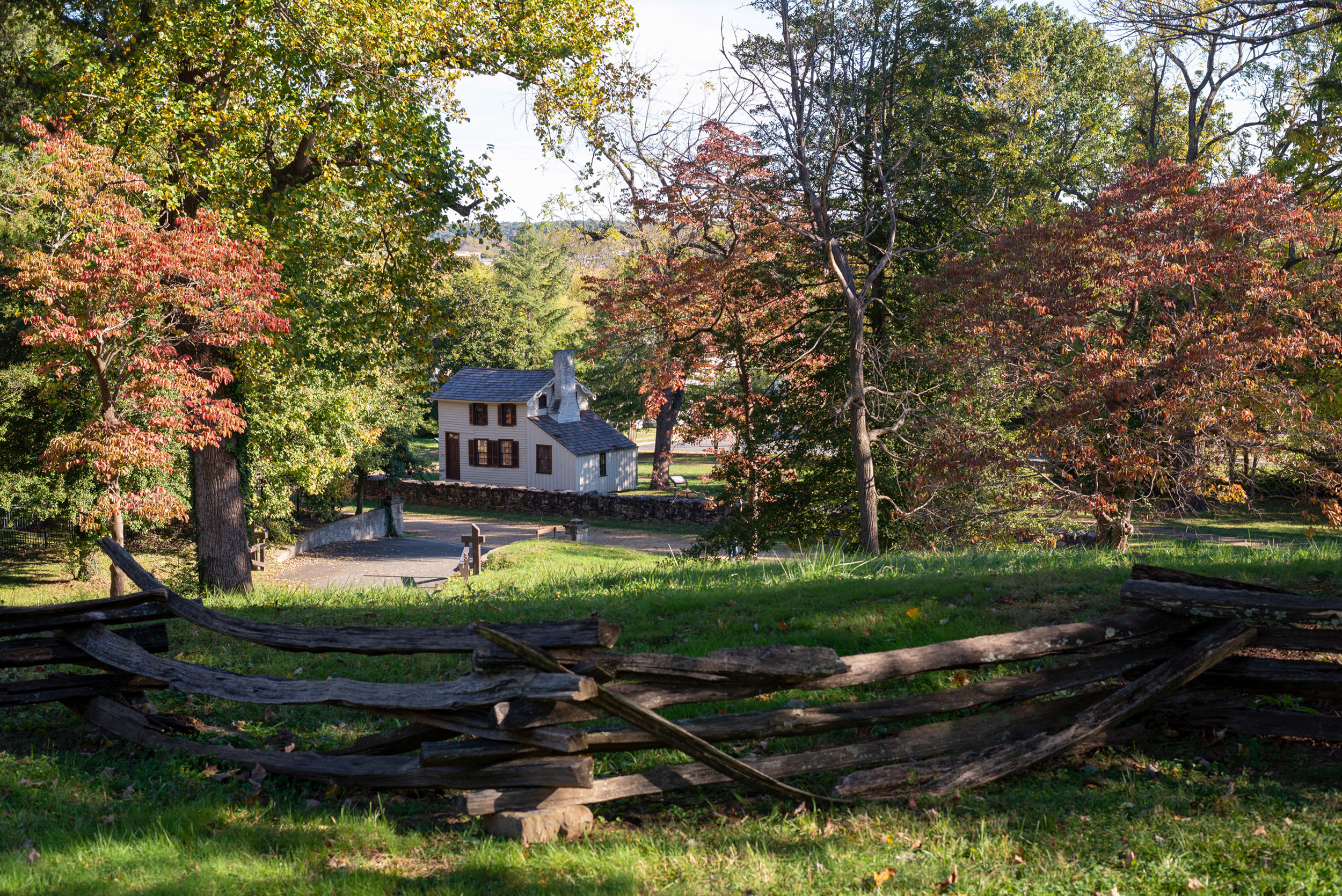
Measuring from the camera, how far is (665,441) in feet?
156

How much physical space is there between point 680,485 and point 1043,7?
27384mm

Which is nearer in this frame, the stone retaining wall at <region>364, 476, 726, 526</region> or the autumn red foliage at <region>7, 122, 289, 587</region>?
the autumn red foliage at <region>7, 122, 289, 587</region>

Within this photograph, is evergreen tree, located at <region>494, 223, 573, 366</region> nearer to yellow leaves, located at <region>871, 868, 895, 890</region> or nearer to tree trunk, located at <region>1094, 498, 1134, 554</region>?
tree trunk, located at <region>1094, 498, 1134, 554</region>

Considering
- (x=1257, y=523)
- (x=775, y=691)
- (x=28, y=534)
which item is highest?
(x=775, y=691)

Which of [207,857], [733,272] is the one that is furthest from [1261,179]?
[207,857]

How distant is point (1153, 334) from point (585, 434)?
112ft

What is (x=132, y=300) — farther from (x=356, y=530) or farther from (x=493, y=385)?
(x=493, y=385)

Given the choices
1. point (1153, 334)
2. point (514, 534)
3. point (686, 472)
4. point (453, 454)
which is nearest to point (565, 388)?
point (453, 454)

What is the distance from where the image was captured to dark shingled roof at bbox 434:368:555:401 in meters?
44.7

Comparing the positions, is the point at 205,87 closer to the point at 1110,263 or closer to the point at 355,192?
the point at 355,192

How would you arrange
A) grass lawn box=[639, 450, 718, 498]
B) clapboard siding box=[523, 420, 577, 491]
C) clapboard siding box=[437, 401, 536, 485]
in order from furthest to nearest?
grass lawn box=[639, 450, 718, 498]
clapboard siding box=[437, 401, 536, 485]
clapboard siding box=[523, 420, 577, 491]

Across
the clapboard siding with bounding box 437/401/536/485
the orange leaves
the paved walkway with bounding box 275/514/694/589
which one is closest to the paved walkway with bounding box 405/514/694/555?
the paved walkway with bounding box 275/514/694/589

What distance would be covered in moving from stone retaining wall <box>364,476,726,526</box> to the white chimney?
4.20m

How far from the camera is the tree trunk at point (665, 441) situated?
4594 centimetres
